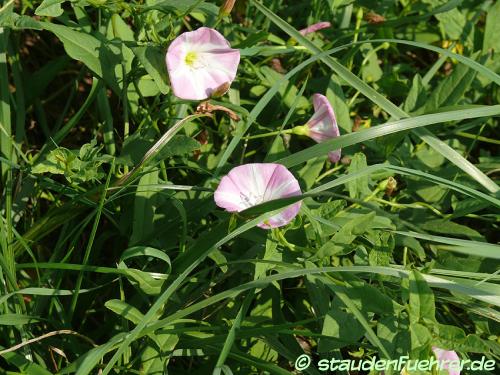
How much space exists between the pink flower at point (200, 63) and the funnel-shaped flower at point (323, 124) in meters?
0.21

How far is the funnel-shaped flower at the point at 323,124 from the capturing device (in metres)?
1.53

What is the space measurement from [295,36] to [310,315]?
0.61 meters

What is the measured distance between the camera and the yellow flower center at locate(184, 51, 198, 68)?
1.45 meters

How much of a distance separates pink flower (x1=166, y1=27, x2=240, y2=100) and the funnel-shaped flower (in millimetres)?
207

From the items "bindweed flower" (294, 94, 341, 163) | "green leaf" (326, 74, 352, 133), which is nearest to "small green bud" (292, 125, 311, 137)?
"bindweed flower" (294, 94, 341, 163)

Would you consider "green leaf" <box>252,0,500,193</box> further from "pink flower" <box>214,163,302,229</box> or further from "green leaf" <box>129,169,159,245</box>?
"green leaf" <box>129,169,159,245</box>

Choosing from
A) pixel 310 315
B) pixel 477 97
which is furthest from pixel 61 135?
pixel 477 97

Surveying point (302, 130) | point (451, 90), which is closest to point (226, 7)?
point (302, 130)

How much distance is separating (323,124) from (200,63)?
30 centimetres

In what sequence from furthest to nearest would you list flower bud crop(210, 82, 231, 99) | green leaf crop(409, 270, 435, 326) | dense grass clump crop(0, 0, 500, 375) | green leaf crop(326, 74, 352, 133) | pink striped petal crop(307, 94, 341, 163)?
1. green leaf crop(326, 74, 352, 133)
2. pink striped petal crop(307, 94, 341, 163)
3. flower bud crop(210, 82, 231, 99)
4. dense grass clump crop(0, 0, 500, 375)
5. green leaf crop(409, 270, 435, 326)

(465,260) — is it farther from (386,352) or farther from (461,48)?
(461,48)

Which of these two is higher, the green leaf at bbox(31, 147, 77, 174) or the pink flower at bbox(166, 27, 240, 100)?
the pink flower at bbox(166, 27, 240, 100)

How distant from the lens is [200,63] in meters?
1.50

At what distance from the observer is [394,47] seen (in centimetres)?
188
